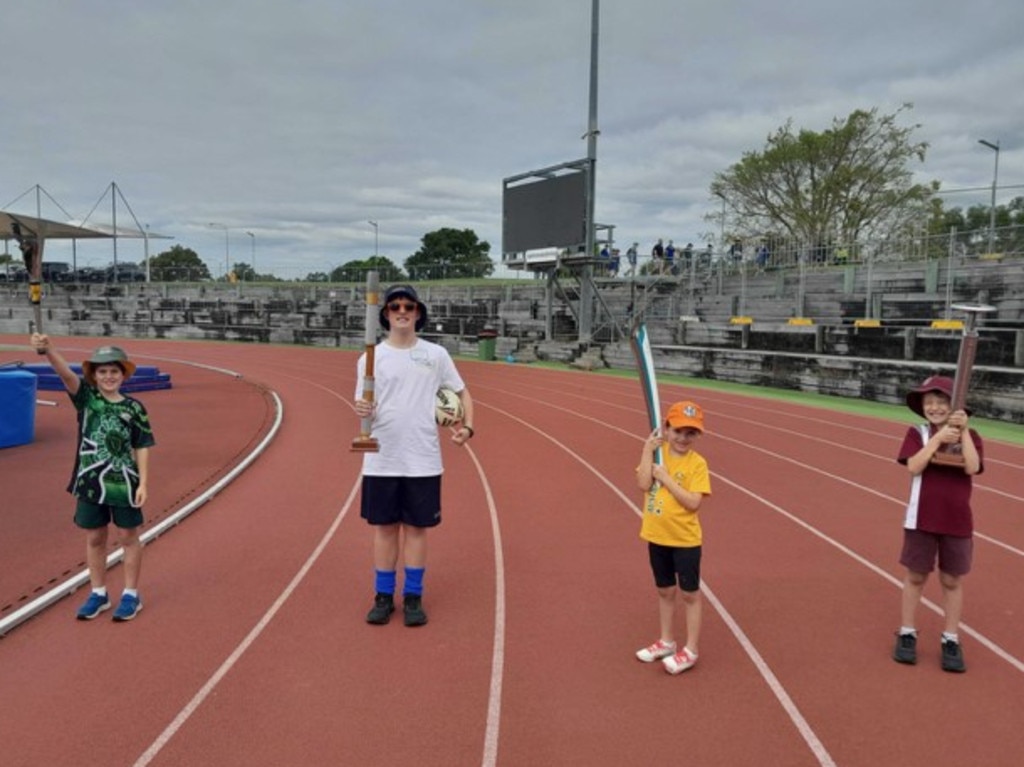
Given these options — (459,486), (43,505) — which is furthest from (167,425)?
(459,486)

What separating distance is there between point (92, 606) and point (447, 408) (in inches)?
99.2

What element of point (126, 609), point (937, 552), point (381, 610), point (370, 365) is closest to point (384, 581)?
point (381, 610)

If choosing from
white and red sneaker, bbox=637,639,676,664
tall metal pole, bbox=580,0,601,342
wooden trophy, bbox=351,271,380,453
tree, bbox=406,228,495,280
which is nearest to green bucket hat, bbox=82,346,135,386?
wooden trophy, bbox=351,271,380,453

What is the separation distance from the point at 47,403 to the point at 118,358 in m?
10.6

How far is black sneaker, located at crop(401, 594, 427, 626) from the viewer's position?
419 cm

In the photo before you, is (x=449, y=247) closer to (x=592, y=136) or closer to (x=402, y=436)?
(x=592, y=136)

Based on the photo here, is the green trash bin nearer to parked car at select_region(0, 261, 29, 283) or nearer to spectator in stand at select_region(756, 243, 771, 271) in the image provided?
spectator in stand at select_region(756, 243, 771, 271)

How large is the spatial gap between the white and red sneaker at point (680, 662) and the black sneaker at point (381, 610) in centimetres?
169

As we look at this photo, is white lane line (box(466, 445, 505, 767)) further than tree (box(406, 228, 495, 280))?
No

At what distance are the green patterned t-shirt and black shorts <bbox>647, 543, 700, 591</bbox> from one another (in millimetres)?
2998

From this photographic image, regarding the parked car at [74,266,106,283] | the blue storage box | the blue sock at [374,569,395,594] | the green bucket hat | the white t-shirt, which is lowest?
the blue sock at [374,569,395,594]

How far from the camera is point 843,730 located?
3.18m

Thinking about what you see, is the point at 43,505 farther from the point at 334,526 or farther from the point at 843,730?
the point at 843,730

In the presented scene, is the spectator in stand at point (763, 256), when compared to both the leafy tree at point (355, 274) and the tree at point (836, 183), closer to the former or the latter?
the tree at point (836, 183)
